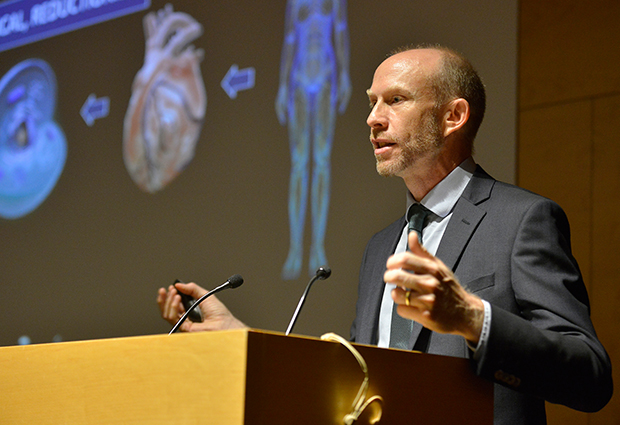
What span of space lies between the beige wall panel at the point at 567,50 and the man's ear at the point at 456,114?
3.25ft

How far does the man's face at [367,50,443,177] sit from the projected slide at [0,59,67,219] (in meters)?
2.93

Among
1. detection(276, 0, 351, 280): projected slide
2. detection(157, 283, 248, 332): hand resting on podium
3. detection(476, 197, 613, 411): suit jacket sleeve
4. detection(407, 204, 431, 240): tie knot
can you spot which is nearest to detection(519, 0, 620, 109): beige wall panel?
detection(276, 0, 351, 280): projected slide

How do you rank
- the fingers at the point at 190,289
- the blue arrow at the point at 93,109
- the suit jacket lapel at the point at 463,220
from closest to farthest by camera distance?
1. the suit jacket lapel at the point at 463,220
2. the fingers at the point at 190,289
3. the blue arrow at the point at 93,109

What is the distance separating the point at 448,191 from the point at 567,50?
1.33m

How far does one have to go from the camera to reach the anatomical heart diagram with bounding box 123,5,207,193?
3.95 meters

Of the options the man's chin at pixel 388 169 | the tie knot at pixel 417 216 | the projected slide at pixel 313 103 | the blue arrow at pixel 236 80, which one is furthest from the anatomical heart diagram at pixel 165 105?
the tie knot at pixel 417 216

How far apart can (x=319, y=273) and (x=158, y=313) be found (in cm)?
214

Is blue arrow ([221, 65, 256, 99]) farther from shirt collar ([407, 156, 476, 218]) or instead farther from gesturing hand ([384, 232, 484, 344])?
gesturing hand ([384, 232, 484, 344])

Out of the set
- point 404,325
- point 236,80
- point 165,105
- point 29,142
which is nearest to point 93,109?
point 29,142

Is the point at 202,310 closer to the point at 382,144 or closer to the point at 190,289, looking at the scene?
the point at 190,289

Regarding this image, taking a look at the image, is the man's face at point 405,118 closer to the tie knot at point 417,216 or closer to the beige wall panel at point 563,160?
the tie knot at point 417,216

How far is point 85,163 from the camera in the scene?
14.3ft

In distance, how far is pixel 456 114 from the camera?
215cm

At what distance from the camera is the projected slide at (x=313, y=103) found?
3.42 metres
